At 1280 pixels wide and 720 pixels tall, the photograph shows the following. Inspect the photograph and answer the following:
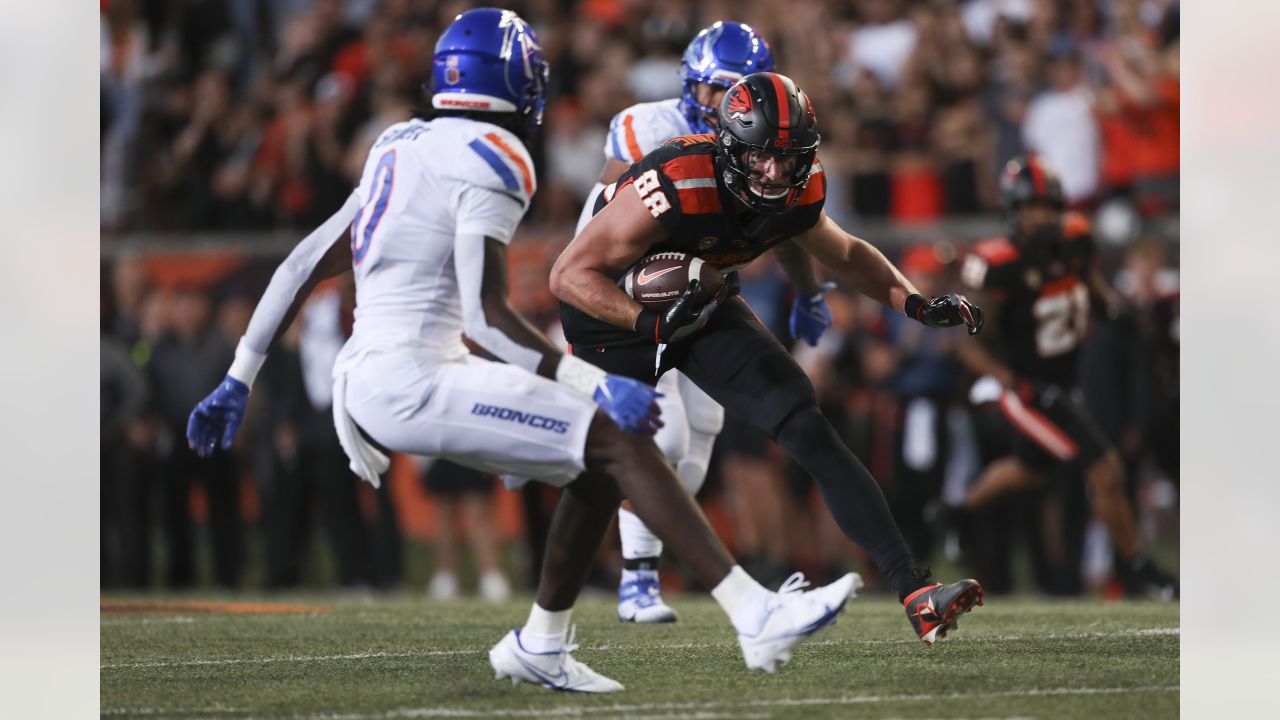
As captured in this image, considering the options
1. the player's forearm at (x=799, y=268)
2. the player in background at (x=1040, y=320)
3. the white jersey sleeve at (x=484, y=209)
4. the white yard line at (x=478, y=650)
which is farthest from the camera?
the player in background at (x=1040, y=320)

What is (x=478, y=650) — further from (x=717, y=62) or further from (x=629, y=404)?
(x=717, y=62)

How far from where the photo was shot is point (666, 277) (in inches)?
188

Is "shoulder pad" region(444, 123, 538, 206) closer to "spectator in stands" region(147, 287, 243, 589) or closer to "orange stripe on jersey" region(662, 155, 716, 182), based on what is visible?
"orange stripe on jersey" region(662, 155, 716, 182)

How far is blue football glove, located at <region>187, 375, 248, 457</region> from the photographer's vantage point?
4.77 meters

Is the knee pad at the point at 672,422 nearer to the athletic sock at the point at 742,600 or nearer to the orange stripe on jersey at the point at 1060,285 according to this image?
the athletic sock at the point at 742,600

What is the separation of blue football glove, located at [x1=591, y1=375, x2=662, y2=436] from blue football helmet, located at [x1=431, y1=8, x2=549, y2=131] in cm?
104

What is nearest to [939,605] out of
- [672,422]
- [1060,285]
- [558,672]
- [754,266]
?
[558,672]

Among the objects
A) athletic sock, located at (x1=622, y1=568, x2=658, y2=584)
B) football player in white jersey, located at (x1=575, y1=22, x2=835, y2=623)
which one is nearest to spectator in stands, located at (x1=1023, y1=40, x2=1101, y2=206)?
football player in white jersey, located at (x1=575, y1=22, x2=835, y2=623)

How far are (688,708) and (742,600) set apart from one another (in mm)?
286

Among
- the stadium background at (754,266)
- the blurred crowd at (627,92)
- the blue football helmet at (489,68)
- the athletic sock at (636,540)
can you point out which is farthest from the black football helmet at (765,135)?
the blurred crowd at (627,92)

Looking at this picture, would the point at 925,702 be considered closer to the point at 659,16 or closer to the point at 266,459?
the point at 266,459

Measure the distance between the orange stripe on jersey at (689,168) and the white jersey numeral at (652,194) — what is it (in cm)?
4

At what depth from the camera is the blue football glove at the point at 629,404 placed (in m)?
4.00

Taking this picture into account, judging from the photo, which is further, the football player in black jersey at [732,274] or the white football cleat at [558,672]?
the football player in black jersey at [732,274]
